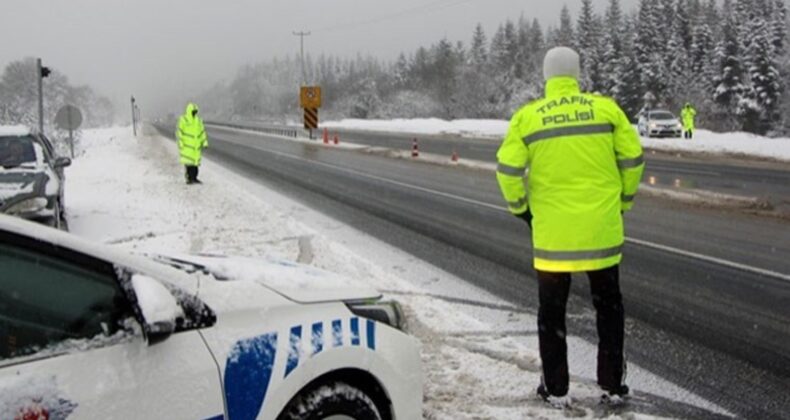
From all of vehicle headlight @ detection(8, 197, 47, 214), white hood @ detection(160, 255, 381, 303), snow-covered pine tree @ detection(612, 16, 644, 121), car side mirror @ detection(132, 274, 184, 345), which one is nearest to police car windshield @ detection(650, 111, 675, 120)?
vehicle headlight @ detection(8, 197, 47, 214)

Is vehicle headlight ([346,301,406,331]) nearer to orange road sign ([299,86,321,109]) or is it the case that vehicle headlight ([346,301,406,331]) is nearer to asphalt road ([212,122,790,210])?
asphalt road ([212,122,790,210])

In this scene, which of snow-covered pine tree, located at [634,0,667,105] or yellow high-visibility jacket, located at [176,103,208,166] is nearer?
yellow high-visibility jacket, located at [176,103,208,166]

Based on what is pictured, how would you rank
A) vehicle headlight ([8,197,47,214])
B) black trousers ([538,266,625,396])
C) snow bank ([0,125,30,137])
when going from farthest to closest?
1. snow bank ([0,125,30,137])
2. vehicle headlight ([8,197,47,214])
3. black trousers ([538,266,625,396])

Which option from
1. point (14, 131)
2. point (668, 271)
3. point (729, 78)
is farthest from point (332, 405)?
point (729, 78)

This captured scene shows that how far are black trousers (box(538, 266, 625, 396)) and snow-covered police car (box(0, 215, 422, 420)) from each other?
1.44 metres

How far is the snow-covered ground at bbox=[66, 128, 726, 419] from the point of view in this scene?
4.31m

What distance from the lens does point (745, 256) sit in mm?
8109

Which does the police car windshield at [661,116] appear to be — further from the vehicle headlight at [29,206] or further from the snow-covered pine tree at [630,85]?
the snow-covered pine tree at [630,85]

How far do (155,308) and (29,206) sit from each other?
6569 mm

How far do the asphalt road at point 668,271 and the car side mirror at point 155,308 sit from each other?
3119mm

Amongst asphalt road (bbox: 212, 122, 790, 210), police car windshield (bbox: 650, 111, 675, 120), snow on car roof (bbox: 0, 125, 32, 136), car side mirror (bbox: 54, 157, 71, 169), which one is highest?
police car windshield (bbox: 650, 111, 675, 120)

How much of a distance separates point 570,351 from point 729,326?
144 centimetres

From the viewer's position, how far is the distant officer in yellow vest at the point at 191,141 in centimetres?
1719

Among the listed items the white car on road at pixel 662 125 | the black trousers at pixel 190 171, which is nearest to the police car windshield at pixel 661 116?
the white car on road at pixel 662 125
